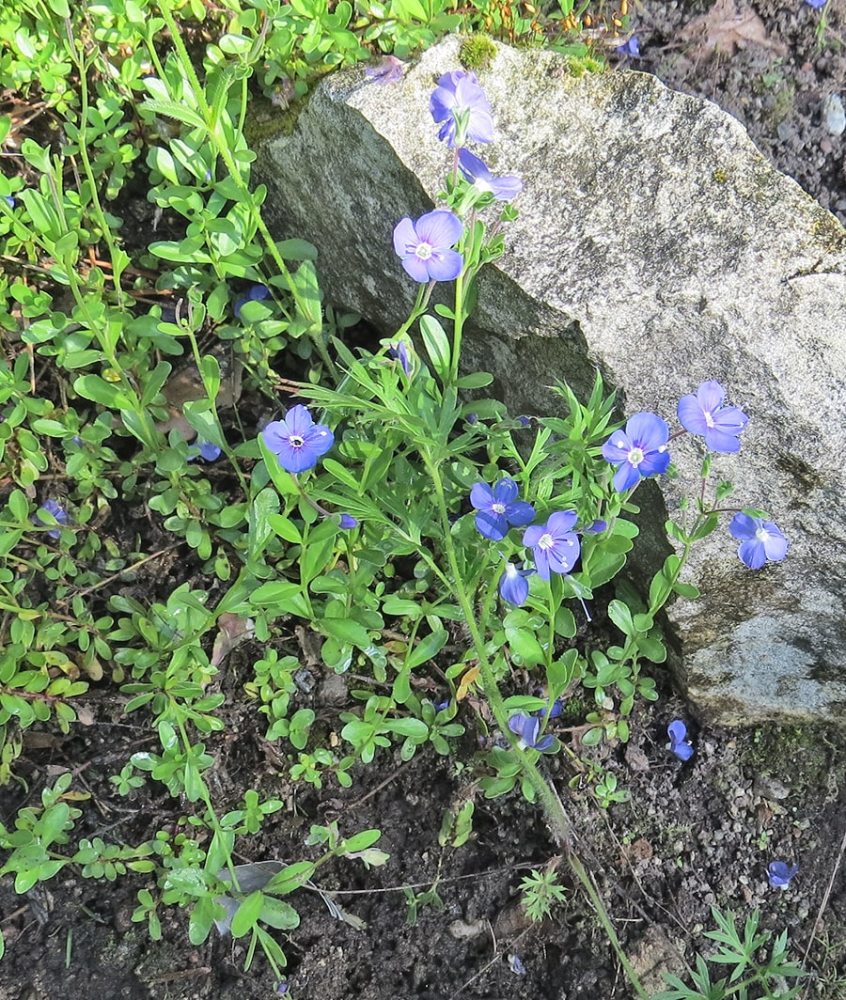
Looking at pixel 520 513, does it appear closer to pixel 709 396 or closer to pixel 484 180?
pixel 709 396

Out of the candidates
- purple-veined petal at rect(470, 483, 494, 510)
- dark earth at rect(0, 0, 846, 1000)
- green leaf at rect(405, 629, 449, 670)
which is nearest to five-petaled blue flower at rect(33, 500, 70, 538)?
dark earth at rect(0, 0, 846, 1000)

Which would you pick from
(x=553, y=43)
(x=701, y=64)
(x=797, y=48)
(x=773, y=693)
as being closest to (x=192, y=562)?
(x=773, y=693)

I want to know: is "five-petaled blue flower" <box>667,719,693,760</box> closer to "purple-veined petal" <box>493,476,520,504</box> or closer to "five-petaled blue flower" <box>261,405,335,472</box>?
"purple-veined petal" <box>493,476,520,504</box>

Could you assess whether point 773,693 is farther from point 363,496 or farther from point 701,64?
point 701,64

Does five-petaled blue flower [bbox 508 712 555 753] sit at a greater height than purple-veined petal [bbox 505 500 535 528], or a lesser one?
lesser

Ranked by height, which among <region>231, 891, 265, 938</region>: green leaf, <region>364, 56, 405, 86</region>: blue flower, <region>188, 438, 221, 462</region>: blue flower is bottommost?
<region>231, 891, 265, 938</region>: green leaf

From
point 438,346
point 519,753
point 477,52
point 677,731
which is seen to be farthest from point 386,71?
point 677,731

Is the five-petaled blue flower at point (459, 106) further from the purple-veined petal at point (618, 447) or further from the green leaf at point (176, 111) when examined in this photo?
the purple-veined petal at point (618, 447)
